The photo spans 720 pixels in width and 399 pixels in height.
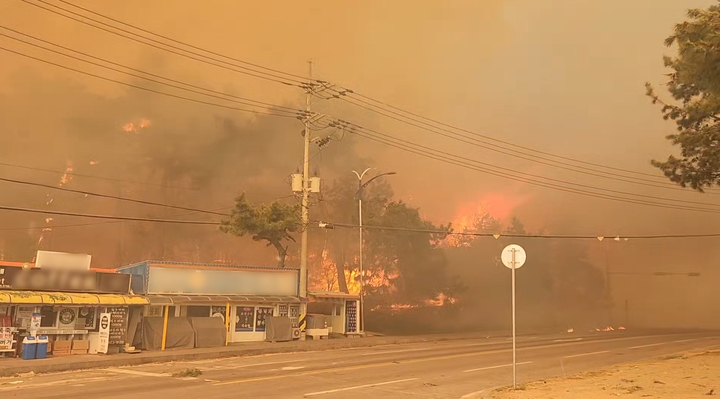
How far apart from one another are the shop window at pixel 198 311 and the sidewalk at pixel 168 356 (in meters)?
2.37

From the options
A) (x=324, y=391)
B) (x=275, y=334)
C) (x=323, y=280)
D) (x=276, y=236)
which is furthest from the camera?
(x=323, y=280)

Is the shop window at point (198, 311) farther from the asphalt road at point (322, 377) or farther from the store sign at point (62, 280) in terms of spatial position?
the asphalt road at point (322, 377)

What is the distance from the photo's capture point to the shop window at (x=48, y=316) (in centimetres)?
2342

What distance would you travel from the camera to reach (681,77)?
11523 millimetres

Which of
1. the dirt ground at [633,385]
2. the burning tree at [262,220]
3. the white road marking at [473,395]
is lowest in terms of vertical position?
the white road marking at [473,395]

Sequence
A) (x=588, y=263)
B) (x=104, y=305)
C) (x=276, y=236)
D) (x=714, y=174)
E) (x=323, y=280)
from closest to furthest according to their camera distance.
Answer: (x=714, y=174), (x=104, y=305), (x=276, y=236), (x=323, y=280), (x=588, y=263)

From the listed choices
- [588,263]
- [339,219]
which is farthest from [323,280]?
[588,263]

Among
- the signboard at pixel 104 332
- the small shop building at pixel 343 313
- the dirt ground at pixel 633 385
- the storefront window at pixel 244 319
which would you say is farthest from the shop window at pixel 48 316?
the dirt ground at pixel 633 385

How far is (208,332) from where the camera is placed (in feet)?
92.0

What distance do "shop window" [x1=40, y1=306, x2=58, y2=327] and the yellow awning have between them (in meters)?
0.74

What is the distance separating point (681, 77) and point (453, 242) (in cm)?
7185

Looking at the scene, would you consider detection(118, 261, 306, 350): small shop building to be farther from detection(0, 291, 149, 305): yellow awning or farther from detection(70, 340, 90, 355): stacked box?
detection(70, 340, 90, 355): stacked box

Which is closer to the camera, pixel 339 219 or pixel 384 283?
pixel 384 283

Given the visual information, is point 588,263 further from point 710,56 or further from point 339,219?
point 710,56
